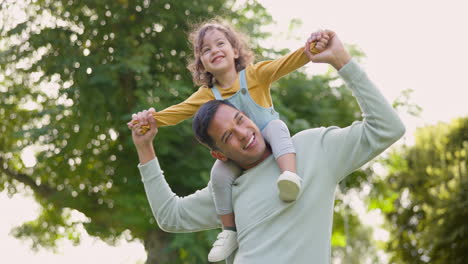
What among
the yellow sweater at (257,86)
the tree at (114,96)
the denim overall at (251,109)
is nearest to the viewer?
the yellow sweater at (257,86)

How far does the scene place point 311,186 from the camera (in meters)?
2.63

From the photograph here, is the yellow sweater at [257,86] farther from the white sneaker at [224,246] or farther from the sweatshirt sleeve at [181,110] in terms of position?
the white sneaker at [224,246]

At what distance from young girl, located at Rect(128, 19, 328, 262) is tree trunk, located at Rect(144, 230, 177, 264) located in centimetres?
776

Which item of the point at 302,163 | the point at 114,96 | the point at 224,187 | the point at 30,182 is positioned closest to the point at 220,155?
the point at 224,187

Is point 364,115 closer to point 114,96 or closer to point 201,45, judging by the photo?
point 201,45

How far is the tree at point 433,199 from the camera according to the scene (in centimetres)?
1911

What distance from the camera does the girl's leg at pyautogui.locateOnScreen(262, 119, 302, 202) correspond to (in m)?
2.49

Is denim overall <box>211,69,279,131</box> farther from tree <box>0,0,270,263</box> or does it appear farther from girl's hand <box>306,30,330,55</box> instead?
tree <box>0,0,270,263</box>

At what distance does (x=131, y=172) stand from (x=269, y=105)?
301 inches

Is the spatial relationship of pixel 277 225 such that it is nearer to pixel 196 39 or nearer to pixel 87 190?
pixel 196 39

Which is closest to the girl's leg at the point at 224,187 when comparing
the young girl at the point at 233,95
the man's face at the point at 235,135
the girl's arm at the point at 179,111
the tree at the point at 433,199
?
the young girl at the point at 233,95

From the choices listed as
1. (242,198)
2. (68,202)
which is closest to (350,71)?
(242,198)

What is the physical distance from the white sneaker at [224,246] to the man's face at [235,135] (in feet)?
1.14

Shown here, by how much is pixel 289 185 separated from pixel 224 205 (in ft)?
1.52
